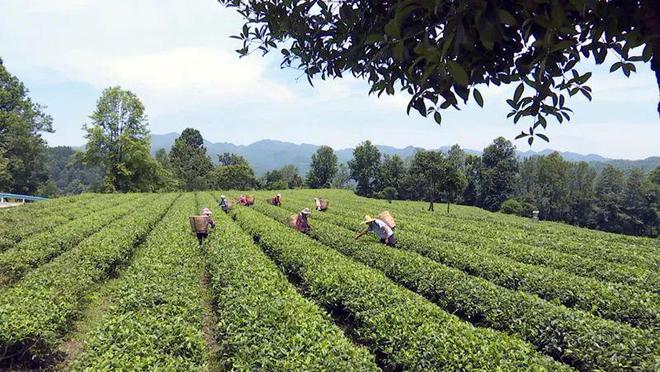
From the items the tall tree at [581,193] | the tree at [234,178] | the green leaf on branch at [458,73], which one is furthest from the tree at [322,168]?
the green leaf on branch at [458,73]

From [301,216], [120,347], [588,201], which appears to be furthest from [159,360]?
[588,201]

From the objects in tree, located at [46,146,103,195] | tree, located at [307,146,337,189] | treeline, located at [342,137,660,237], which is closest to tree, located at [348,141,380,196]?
treeline, located at [342,137,660,237]

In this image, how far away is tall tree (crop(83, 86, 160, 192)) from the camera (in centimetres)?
4834

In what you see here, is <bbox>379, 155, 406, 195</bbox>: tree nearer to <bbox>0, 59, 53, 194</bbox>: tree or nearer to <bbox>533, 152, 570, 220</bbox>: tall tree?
<bbox>533, 152, 570, 220</bbox>: tall tree

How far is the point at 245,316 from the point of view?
265 inches

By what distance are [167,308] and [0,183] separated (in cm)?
5241

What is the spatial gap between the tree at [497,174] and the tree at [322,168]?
33.4m

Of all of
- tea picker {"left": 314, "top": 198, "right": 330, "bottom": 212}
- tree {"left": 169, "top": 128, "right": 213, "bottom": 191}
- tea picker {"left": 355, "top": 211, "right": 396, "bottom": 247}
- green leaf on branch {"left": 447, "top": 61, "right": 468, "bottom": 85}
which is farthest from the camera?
tree {"left": 169, "top": 128, "right": 213, "bottom": 191}

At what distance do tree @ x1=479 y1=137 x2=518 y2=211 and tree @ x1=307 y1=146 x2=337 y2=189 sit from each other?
33393 millimetres

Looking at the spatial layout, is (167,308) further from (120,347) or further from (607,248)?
(607,248)

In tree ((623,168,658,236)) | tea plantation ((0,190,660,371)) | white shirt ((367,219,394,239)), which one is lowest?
tree ((623,168,658,236))

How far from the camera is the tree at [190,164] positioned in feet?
263

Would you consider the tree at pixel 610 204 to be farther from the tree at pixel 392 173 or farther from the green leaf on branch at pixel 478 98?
the green leaf on branch at pixel 478 98

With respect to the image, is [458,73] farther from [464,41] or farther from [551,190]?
[551,190]
